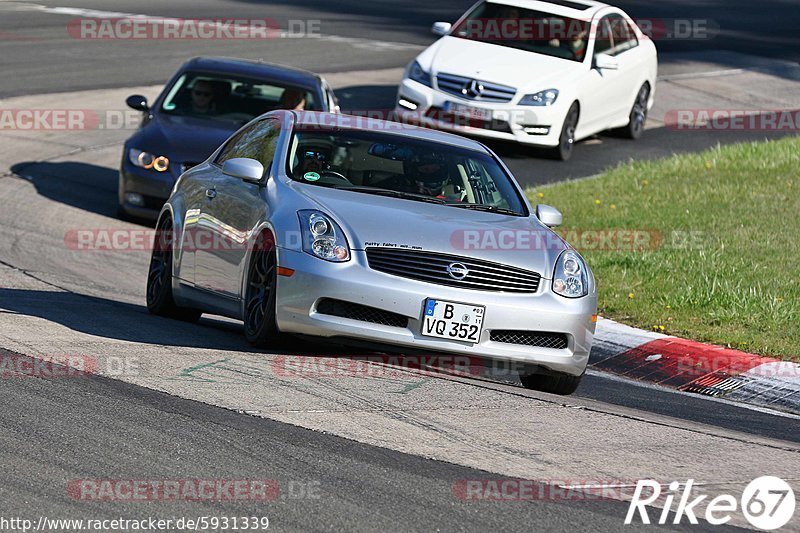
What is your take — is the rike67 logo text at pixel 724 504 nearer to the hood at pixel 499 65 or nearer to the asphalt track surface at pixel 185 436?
the asphalt track surface at pixel 185 436

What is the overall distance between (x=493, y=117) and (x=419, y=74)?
126 centimetres

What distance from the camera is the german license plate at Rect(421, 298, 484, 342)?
823cm

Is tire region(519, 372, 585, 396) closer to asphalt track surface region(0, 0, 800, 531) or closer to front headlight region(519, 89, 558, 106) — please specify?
asphalt track surface region(0, 0, 800, 531)

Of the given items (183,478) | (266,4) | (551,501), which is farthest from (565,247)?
(266,4)

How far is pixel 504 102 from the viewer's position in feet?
62.0

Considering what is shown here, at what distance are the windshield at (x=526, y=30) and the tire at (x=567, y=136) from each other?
0.84 metres

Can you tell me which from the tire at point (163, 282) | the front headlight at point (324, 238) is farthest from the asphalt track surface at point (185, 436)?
the front headlight at point (324, 238)

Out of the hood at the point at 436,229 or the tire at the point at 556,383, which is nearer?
the hood at the point at 436,229

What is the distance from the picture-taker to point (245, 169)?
9.30m

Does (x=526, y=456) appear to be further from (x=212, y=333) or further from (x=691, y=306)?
(x=691, y=306)

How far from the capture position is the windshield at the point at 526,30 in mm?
20141

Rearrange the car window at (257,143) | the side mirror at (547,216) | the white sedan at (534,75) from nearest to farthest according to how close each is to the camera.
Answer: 1. the side mirror at (547,216)
2. the car window at (257,143)
3. the white sedan at (534,75)

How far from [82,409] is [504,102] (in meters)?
12.5

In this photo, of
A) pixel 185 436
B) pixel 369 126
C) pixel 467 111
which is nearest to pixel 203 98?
pixel 467 111
